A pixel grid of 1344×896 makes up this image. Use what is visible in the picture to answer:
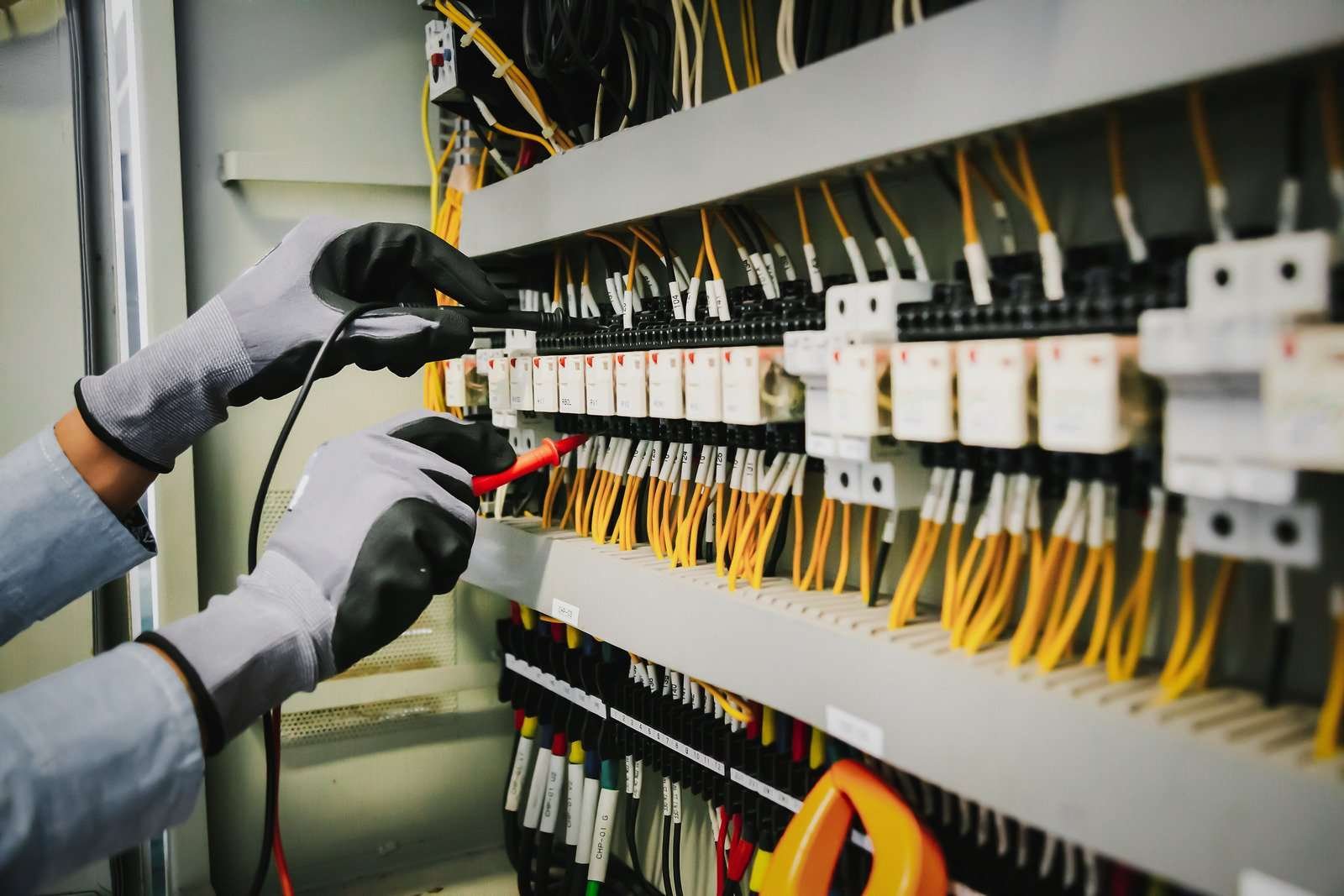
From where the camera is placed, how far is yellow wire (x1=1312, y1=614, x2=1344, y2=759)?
1.81ft

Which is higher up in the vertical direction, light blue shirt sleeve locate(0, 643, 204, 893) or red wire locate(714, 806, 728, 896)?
light blue shirt sleeve locate(0, 643, 204, 893)

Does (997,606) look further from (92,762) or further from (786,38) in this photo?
(92,762)

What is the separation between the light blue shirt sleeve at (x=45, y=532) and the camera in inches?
42.0

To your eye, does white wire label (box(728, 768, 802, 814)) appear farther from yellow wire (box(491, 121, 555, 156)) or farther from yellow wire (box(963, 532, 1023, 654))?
yellow wire (box(491, 121, 555, 156))

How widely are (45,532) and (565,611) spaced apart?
0.65m

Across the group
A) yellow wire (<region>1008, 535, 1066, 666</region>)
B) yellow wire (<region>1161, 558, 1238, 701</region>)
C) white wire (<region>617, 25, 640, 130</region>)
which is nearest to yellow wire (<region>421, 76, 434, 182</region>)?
white wire (<region>617, 25, 640, 130</region>)

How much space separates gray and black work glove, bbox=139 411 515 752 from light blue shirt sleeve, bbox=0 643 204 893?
33mm

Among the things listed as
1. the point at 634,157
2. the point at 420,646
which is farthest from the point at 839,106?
the point at 420,646

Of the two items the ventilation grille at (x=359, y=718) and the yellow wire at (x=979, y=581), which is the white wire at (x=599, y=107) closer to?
the yellow wire at (x=979, y=581)

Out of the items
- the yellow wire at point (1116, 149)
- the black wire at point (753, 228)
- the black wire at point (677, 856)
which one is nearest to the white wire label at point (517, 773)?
the black wire at point (677, 856)

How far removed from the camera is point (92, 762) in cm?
73

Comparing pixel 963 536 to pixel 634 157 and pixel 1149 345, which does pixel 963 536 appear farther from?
pixel 634 157

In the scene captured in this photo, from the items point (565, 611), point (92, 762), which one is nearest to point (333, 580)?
point (92, 762)

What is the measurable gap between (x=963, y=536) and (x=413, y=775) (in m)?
1.30
